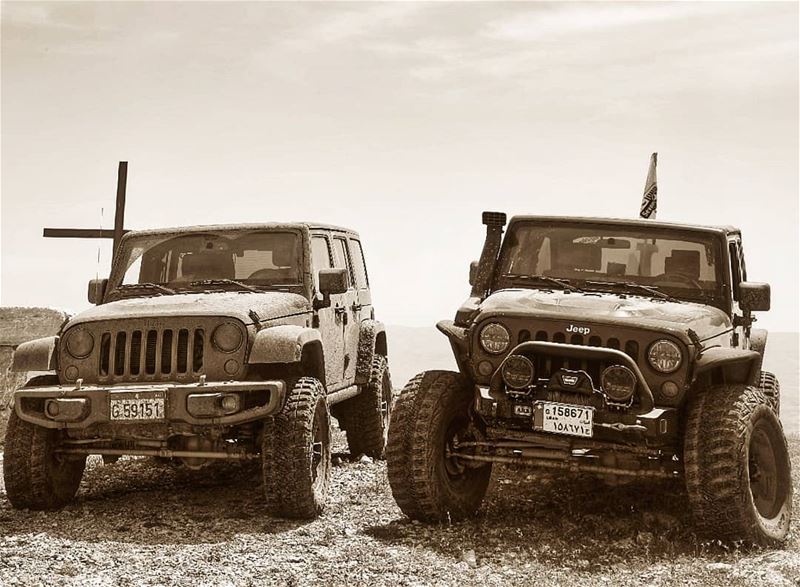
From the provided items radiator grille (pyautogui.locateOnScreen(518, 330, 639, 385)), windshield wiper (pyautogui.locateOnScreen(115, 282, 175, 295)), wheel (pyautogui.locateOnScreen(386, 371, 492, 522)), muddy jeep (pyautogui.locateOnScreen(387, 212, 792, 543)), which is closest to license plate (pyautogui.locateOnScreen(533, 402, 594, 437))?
muddy jeep (pyautogui.locateOnScreen(387, 212, 792, 543))

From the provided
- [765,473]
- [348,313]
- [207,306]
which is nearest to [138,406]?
[207,306]

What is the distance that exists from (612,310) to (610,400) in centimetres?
63

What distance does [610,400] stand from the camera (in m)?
7.11

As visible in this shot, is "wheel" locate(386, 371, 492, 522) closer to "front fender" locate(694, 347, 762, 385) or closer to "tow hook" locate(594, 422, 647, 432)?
"tow hook" locate(594, 422, 647, 432)

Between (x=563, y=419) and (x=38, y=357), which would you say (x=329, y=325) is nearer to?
(x=38, y=357)

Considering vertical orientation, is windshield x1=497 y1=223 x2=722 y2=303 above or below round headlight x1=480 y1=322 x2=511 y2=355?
above

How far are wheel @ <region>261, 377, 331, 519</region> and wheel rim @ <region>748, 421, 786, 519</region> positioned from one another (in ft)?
9.44

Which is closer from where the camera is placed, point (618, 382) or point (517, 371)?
point (618, 382)

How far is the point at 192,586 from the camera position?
6.20 m

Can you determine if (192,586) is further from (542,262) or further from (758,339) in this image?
(758,339)

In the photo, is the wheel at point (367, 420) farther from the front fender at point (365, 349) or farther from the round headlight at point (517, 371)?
the round headlight at point (517, 371)

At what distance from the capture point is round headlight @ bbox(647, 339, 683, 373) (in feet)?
23.4

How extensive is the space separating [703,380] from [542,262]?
5.08ft

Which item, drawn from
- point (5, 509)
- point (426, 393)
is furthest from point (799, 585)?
point (5, 509)
